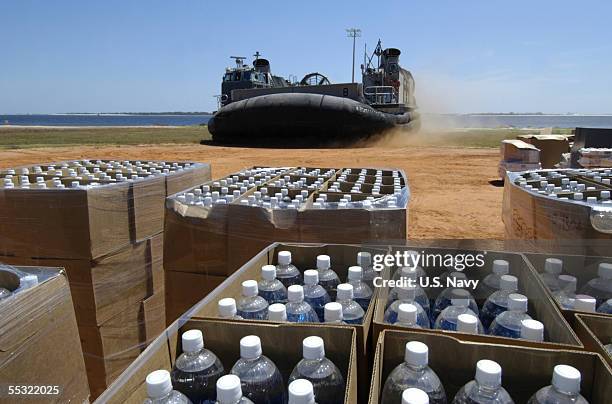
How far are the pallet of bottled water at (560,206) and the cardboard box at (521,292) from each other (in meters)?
1.00

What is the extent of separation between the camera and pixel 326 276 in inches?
75.4

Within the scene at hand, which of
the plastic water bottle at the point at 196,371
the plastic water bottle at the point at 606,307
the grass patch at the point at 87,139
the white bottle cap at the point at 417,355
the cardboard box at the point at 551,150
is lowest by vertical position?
the plastic water bottle at the point at 196,371

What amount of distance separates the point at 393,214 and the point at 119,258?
225 centimetres

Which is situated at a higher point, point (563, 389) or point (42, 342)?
point (563, 389)

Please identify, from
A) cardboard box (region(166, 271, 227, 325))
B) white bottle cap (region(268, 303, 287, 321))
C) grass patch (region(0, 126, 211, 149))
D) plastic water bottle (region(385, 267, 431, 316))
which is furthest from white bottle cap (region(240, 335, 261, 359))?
grass patch (region(0, 126, 211, 149))

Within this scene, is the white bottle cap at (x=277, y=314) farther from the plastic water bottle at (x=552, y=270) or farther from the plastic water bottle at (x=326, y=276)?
the plastic water bottle at (x=552, y=270)

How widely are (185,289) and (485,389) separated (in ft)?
8.51

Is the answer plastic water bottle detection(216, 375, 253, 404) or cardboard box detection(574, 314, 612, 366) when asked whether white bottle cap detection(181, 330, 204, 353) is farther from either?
cardboard box detection(574, 314, 612, 366)

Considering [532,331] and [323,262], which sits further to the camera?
[323,262]

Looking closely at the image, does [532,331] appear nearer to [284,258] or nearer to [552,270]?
[552,270]

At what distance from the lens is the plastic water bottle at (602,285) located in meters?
1.70

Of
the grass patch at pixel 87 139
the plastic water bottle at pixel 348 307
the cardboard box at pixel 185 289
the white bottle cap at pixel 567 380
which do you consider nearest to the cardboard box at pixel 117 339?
the cardboard box at pixel 185 289

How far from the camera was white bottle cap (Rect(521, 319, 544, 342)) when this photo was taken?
3.96 ft

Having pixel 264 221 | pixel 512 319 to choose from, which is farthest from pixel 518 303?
pixel 264 221
